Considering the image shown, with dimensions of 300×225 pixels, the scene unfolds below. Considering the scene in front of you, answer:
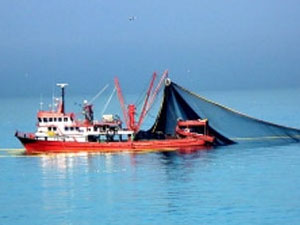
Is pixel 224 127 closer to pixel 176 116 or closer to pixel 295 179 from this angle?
pixel 176 116

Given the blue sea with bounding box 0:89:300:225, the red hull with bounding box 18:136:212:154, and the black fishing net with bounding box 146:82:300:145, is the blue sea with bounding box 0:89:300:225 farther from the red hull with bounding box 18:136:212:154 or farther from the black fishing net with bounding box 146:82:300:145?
the black fishing net with bounding box 146:82:300:145

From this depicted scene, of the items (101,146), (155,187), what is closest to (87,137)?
(101,146)

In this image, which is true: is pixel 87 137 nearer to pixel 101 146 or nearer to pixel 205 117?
pixel 101 146

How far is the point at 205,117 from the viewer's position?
336 feet

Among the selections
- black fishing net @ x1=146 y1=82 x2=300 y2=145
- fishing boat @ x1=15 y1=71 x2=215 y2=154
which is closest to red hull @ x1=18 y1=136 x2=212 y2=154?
fishing boat @ x1=15 y1=71 x2=215 y2=154

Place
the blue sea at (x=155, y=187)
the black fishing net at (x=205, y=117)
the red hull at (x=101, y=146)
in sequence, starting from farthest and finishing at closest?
the black fishing net at (x=205, y=117) → the red hull at (x=101, y=146) → the blue sea at (x=155, y=187)

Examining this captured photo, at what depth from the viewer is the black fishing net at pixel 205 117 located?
102 metres

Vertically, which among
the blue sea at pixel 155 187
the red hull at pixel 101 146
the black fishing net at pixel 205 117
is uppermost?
the black fishing net at pixel 205 117

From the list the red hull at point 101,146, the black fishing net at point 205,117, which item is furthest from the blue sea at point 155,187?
the black fishing net at point 205,117

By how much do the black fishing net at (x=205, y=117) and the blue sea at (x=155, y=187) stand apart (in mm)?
2208

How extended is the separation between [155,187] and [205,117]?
28.5 metres

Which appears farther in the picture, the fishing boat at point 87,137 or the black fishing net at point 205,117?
the black fishing net at point 205,117

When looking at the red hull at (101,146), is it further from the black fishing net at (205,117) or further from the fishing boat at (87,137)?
the black fishing net at (205,117)

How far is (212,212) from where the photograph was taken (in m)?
63.5
